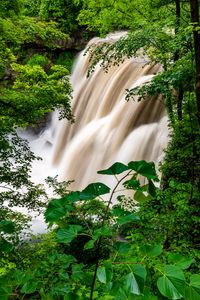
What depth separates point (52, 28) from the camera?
7.10 meters

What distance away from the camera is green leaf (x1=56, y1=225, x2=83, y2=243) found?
3.77ft

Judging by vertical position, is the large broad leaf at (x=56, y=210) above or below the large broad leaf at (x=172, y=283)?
above

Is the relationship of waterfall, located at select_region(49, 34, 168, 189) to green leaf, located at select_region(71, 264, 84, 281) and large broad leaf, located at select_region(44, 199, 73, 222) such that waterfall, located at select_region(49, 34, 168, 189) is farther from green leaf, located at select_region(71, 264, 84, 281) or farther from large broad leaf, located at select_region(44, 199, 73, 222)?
large broad leaf, located at select_region(44, 199, 73, 222)

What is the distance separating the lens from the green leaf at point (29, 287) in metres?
1.26

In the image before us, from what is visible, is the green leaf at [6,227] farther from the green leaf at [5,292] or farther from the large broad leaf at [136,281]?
the large broad leaf at [136,281]

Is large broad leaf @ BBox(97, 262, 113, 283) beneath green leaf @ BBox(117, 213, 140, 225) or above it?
beneath

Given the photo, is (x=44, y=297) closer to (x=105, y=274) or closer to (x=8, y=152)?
(x=105, y=274)

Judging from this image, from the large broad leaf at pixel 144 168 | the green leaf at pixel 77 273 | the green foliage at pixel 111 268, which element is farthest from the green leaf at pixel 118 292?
the large broad leaf at pixel 144 168

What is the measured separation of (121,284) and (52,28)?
6654 millimetres

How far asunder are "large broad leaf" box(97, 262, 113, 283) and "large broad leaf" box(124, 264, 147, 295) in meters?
0.07

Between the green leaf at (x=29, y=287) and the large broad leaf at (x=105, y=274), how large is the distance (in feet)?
0.94

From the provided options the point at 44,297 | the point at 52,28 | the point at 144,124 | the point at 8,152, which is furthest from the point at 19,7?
the point at 144,124

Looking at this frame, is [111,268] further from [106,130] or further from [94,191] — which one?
[106,130]

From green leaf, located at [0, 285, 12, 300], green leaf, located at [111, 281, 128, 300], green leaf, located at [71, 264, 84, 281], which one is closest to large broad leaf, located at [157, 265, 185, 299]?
green leaf, located at [111, 281, 128, 300]
